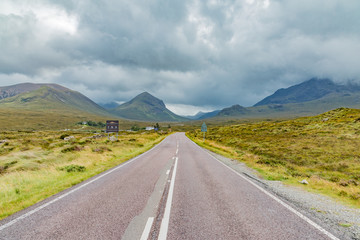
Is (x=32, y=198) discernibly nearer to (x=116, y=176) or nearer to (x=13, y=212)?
(x=13, y=212)

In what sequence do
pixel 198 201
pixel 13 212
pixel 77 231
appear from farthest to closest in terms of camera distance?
pixel 198 201, pixel 13 212, pixel 77 231

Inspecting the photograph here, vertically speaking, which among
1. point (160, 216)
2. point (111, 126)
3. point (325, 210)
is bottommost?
point (325, 210)

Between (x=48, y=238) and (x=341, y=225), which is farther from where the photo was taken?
(x=341, y=225)

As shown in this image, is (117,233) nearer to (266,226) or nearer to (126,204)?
(126,204)

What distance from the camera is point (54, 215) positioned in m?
5.26

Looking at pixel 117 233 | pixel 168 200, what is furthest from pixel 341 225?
pixel 117 233

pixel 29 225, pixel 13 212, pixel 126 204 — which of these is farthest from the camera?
pixel 126 204

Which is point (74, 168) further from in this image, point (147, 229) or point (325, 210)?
point (325, 210)

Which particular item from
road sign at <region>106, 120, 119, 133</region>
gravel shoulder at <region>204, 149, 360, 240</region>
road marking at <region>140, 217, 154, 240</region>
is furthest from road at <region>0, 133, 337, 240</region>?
road sign at <region>106, 120, 119, 133</region>

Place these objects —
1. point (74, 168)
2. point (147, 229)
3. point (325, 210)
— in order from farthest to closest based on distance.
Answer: point (74, 168), point (325, 210), point (147, 229)

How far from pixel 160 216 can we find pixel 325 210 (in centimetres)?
535

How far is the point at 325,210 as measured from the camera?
19.2ft

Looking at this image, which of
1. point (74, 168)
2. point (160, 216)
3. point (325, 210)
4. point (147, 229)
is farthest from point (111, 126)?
point (325, 210)

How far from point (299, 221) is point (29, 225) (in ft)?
23.9
